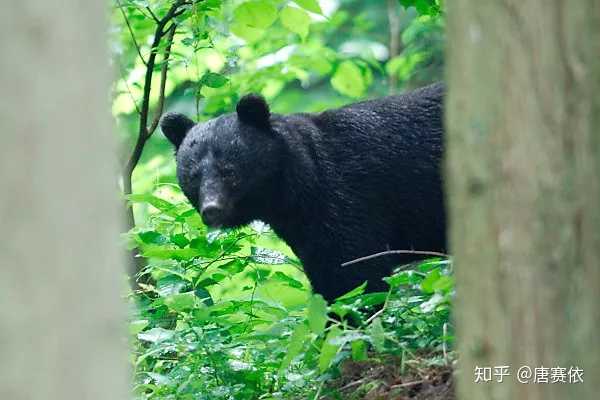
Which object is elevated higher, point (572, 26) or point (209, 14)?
point (209, 14)

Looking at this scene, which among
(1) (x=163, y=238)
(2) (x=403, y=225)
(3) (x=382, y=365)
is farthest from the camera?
(2) (x=403, y=225)

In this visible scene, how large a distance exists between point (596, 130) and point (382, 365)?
242 centimetres

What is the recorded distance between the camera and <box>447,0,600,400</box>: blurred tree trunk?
298 centimetres

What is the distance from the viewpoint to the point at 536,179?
298 cm

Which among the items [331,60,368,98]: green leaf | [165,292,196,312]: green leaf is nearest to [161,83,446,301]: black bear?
[165,292,196,312]: green leaf

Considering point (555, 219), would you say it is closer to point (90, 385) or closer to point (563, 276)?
point (563, 276)

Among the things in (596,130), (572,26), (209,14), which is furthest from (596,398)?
(209,14)

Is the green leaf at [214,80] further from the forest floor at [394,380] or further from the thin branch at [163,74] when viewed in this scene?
the forest floor at [394,380]

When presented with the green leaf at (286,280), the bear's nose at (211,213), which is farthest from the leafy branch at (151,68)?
the green leaf at (286,280)

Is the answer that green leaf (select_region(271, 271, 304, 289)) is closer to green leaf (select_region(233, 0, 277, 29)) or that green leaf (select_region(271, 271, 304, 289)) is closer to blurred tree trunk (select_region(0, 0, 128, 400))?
green leaf (select_region(233, 0, 277, 29))

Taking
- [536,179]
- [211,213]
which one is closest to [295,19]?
[211,213]

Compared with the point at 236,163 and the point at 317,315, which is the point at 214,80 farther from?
the point at 317,315

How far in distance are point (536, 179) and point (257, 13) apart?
4.14 meters

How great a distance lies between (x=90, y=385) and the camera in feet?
7.60
